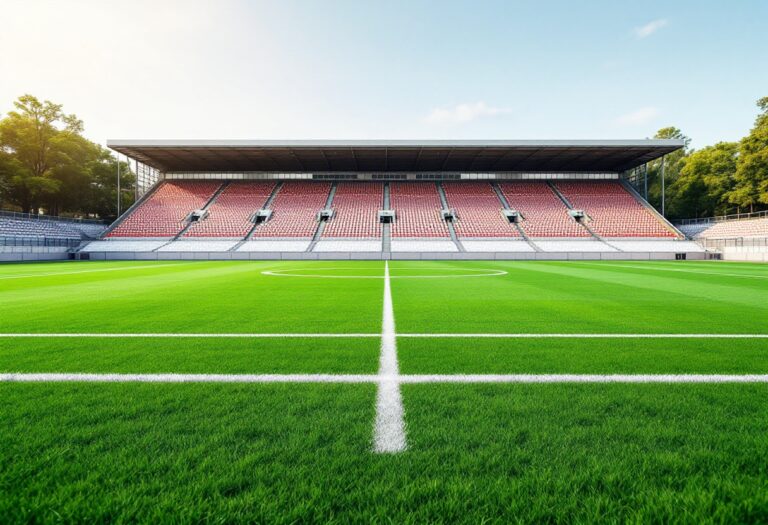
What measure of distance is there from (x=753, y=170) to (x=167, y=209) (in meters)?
61.3

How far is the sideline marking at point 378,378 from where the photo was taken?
2932 mm

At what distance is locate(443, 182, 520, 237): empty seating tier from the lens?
37469mm

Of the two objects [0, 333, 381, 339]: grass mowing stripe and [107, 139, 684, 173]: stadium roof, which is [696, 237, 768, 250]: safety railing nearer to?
[107, 139, 684, 173]: stadium roof

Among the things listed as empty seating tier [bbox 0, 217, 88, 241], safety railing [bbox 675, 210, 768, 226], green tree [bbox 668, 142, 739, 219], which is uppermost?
green tree [bbox 668, 142, 739, 219]

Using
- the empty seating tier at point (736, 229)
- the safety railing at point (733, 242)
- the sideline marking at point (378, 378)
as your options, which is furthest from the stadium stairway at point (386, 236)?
the sideline marking at point (378, 378)

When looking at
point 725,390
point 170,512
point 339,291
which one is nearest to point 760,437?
point 725,390

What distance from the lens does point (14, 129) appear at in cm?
4247

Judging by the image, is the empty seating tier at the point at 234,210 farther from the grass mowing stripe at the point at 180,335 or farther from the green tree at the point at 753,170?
the green tree at the point at 753,170

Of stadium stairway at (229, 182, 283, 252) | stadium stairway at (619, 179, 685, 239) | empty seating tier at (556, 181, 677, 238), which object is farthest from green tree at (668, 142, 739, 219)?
stadium stairway at (229, 182, 283, 252)

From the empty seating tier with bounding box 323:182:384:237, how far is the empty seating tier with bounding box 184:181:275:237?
26.8 feet

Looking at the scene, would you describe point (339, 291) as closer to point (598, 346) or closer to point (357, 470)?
point (598, 346)

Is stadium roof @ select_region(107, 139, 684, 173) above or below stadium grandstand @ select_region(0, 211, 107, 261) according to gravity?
above

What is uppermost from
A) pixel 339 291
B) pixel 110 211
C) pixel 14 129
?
pixel 14 129

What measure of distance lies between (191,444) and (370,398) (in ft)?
3.61
